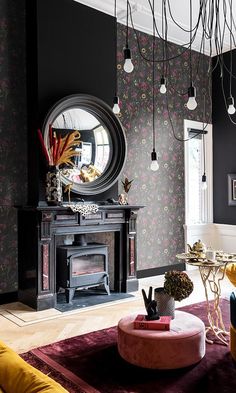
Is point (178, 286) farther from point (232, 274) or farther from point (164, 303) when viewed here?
point (232, 274)

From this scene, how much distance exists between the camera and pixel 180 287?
2.92 metres

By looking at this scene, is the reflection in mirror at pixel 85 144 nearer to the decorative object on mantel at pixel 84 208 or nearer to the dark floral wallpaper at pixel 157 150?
the decorative object on mantel at pixel 84 208

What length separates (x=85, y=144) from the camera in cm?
504

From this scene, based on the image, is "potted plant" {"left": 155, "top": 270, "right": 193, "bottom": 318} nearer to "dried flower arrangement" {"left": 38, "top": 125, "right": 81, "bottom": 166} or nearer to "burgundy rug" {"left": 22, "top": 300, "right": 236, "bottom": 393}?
"burgundy rug" {"left": 22, "top": 300, "right": 236, "bottom": 393}

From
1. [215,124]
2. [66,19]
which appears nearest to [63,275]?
[66,19]

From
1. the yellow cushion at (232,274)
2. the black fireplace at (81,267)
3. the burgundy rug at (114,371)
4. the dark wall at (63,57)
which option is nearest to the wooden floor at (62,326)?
the burgundy rug at (114,371)

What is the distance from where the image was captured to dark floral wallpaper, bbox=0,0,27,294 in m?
4.59

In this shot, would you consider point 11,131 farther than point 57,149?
Result: Yes

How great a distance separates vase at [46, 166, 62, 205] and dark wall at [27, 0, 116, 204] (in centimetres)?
12

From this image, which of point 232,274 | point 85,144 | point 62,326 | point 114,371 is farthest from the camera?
point 85,144

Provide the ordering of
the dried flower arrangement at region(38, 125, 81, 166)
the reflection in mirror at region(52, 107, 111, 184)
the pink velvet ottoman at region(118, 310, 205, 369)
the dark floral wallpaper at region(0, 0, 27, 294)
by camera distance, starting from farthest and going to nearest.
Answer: the reflection in mirror at region(52, 107, 111, 184), the dark floral wallpaper at region(0, 0, 27, 294), the dried flower arrangement at region(38, 125, 81, 166), the pink velvet ottoman at region(118, 310, 205, 369)

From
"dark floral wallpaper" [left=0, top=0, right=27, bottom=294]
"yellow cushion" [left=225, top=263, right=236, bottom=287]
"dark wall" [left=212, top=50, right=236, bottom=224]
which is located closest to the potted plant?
"yellow cushion" [left=225, top=263, right=236, bottom=287]

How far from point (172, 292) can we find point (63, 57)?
3.17m

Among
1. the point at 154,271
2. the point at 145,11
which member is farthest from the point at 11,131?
the point at 154,271
